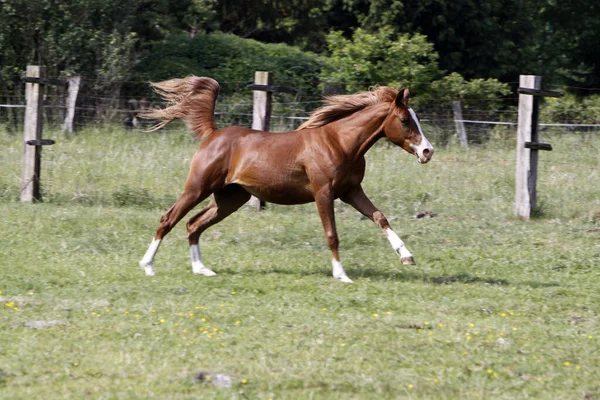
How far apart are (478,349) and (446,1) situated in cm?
2439

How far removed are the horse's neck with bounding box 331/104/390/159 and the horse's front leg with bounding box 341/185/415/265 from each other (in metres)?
0.39

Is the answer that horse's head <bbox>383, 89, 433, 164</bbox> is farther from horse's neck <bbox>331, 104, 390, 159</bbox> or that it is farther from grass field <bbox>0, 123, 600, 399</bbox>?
grass field <bbox>0, 123, 600, 399</bbox>

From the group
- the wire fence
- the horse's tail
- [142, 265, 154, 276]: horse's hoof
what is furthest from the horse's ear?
the wire fence

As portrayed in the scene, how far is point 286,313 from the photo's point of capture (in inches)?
301

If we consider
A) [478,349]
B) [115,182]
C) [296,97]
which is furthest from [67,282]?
[296,97]

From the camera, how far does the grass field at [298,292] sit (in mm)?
6008

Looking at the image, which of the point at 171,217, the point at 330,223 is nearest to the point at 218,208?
the point at 171,217

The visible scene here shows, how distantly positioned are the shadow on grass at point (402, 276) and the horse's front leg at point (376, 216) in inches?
14.1

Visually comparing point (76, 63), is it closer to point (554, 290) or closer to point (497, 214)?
point (497, 214)

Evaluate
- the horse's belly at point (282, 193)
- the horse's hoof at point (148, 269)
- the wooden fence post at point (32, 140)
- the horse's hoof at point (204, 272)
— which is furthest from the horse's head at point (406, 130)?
the wooden fence post at point (32, 140)

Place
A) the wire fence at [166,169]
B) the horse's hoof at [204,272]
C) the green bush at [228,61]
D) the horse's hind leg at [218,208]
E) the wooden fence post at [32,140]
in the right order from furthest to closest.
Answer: the green bush at [228,61] < the wire fence at [166,169] < the wooden fence post at [32,140] < the horse's hind leg at [218,208] < the horse's hoof at [204,272]

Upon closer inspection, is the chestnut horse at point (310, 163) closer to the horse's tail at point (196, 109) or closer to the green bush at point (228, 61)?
the horse's tail at point (196, 109)

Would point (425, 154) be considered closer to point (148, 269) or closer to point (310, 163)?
point (310, 163)

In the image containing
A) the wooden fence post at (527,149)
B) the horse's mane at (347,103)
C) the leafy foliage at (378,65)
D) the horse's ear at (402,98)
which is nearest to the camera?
the horse's ear at (402,98)
